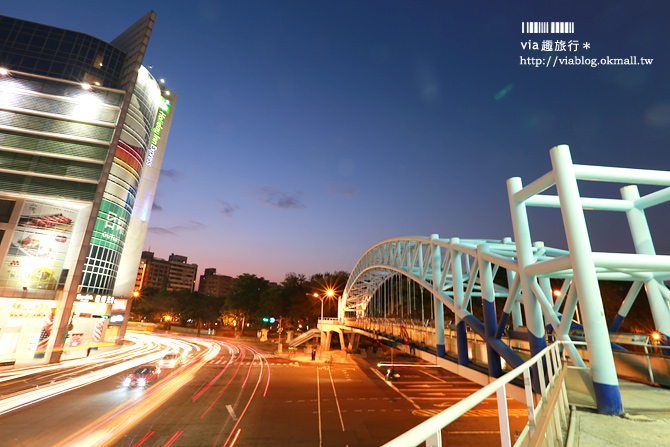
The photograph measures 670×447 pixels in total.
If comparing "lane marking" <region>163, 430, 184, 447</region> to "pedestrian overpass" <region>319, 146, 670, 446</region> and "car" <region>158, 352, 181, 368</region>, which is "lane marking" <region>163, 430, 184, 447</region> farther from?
"car" <region>158, 352, 181, 368</region>

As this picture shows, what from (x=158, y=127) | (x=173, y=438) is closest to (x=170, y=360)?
(x=173, y=438)

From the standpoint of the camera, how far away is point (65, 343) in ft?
140

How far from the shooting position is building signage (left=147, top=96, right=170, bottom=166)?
59675mm

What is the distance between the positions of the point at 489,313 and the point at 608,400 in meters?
8.03

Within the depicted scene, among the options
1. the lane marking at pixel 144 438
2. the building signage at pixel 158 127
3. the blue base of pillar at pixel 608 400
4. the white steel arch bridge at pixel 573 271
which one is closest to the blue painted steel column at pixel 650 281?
the white steel arch bridge at pixel 573 271

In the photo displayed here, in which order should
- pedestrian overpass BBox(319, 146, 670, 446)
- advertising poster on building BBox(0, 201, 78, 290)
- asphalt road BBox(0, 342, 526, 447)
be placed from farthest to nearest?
advertising poster on building BBox(0, 201, 78, 290)
asphalt road BBox(0, 342, 526, 447)
pedestrian overpass BBox(319, 146, 670, 446)

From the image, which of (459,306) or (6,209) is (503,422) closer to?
(459,306)

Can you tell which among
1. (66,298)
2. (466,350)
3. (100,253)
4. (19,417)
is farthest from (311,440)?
(100,253)

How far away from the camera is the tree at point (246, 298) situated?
3366 inches

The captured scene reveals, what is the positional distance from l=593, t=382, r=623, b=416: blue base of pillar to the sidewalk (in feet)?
0.53

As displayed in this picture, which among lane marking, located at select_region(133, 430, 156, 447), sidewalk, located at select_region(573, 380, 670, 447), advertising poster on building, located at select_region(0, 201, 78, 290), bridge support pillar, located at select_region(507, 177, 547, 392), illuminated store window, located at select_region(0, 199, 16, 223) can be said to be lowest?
lane marking, located at select_region(133, 430, 156, 447)

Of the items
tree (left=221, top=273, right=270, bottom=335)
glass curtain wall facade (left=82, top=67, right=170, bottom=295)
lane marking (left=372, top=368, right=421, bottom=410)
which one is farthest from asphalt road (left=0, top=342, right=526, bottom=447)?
tree (left=221, top=273, right=270, bottom=335)

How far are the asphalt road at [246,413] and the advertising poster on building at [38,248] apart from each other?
67.6 feet

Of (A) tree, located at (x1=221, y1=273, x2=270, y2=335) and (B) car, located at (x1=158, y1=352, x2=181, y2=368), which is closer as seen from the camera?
(B) car, located at (x1=158, y1=352, x2=181, y2=368)
